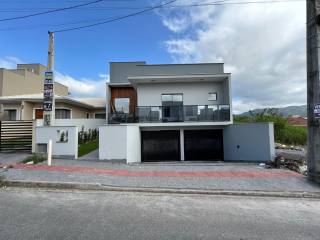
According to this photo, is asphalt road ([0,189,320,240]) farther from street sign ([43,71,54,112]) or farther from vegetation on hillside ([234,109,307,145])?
vegetation on hillside ([234,109,307,145])

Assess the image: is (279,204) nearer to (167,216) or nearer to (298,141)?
(167,216)

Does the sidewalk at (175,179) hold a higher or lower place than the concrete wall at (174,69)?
lower

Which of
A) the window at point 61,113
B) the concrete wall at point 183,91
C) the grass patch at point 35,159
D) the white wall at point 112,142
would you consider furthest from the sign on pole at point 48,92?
the window at point 61,113

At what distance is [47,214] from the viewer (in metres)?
5.63

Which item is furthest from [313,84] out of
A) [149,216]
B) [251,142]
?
[149,216]

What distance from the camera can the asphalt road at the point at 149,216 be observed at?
4684 millimetres

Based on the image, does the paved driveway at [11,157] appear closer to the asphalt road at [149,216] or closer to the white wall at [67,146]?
the white wall at [67,146]

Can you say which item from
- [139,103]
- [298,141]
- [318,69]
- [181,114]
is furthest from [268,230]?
[298,141]

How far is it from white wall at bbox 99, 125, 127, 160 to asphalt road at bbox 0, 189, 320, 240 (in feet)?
20.4

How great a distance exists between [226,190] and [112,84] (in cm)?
1629

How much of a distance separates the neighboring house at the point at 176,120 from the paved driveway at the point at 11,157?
4123 mm

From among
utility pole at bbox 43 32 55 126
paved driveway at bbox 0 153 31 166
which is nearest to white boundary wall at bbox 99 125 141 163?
utility pole at bbox 43 32 55 126

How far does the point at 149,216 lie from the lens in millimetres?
5672

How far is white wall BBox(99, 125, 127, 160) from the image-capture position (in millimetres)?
13977
